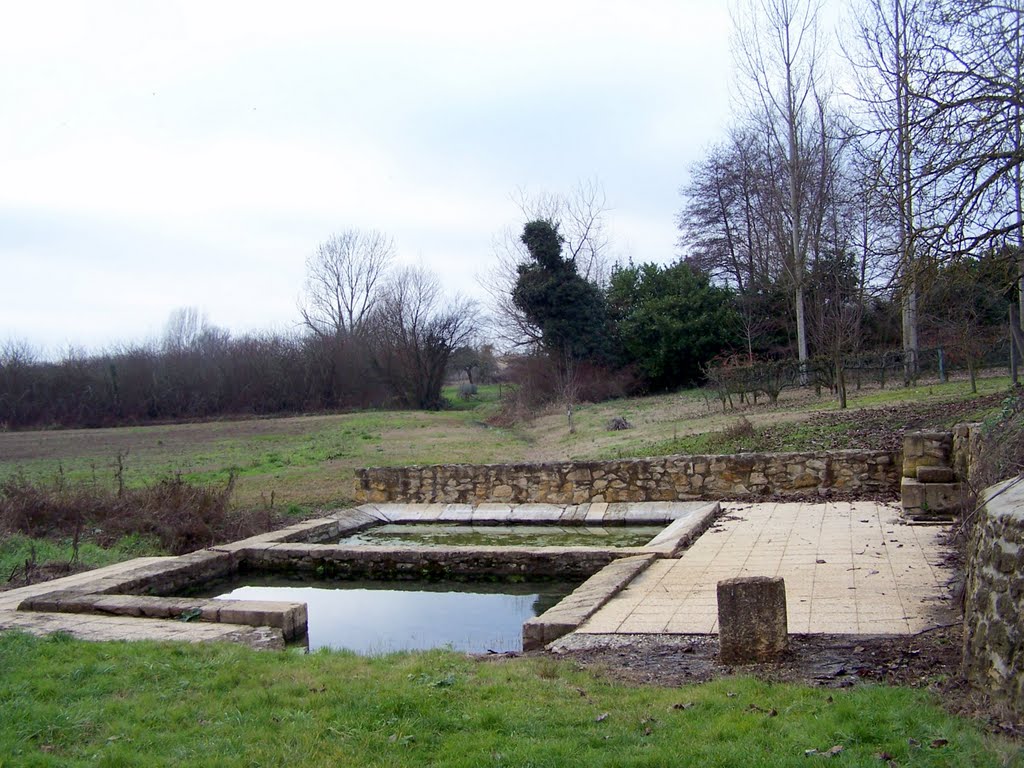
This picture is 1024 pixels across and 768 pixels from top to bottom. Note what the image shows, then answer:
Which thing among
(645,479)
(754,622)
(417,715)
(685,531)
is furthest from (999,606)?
(645,479)

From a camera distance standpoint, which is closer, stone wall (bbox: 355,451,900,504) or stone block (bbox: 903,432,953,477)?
stone block (bbox: 903,432,953,477)

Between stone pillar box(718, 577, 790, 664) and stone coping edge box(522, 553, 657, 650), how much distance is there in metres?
1.36

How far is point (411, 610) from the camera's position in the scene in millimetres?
8086

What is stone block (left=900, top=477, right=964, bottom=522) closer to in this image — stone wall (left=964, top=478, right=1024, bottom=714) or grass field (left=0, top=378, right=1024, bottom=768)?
stone wall (left=964, top=478, right=1024, bottom=714)

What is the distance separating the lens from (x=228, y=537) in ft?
36.6

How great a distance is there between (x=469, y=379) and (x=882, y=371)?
1801 inches

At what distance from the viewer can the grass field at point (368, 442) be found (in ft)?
51.7

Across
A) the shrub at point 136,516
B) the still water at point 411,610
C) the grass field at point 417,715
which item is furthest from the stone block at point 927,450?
the shrub at point 136,516

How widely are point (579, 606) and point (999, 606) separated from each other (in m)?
3.16

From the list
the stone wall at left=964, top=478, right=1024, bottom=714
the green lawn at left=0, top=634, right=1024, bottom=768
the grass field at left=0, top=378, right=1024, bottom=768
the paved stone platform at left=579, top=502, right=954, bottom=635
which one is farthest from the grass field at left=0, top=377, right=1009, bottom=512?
the stone wall at left=964, top=478, right=1024, bottom=714

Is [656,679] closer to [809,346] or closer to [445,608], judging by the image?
[445,608]

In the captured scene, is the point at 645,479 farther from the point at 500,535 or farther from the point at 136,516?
the point at 136,516

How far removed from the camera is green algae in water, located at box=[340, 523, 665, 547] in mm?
10953

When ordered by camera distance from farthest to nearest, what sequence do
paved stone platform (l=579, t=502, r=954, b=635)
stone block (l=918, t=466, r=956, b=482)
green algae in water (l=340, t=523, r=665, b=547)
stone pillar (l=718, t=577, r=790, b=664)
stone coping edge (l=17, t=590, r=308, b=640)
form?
green algae in water (l=340, t=523, r=665, b=547)
stone block (l=918, t=466, r=956, b=482)
stone coping edge (l=17, t=590, r=308, b=640)
paved stone platform (l=579, t=502, r=954, b=635)
stone pillar (l=718, t=577, r=790, b=664)
